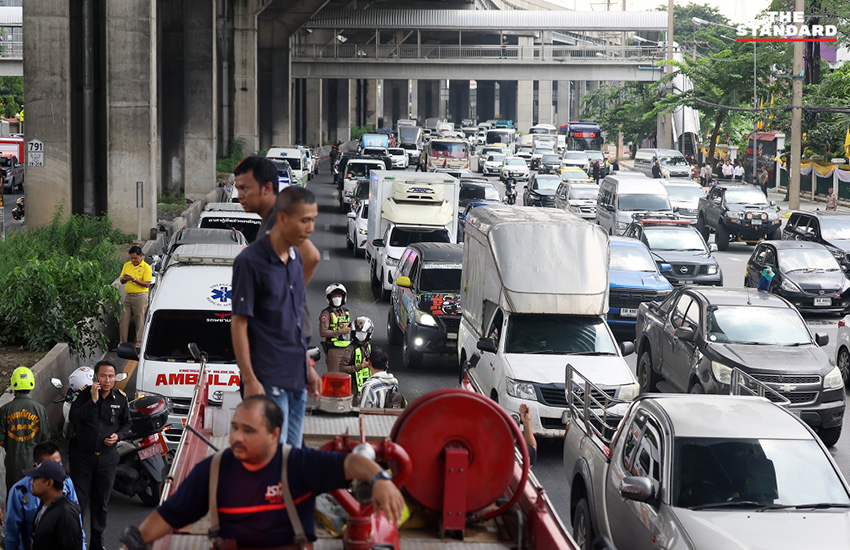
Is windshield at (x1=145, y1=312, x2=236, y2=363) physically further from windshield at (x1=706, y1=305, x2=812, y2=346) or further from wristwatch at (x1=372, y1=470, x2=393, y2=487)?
wristwatch at (x1=372, y1=470, x2=393, y2=487)

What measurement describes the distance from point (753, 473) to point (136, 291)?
1255cm

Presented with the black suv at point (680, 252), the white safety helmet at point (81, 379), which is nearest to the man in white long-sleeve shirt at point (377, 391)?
the white safety helmet at point (81, 379)

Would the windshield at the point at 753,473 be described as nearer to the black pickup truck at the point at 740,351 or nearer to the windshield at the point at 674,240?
the black pickup truck at the point at 740,351

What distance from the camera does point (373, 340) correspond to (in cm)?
2147

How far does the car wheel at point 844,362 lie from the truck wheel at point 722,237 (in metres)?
18.9

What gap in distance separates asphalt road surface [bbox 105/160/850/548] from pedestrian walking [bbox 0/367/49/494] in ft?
3.49

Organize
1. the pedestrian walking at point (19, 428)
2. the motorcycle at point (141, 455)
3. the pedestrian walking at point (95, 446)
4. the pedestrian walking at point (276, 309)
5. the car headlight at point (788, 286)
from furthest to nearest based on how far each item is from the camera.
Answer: the car headlight at point (788, 286) → the motorcycle at point (141, 455) → the pedestrian walking at point (19, 428) → the pedestrian walking at point (95, 446) → the pedestrian walking at point (276, 309)

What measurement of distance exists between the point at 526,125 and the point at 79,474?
146227 mm

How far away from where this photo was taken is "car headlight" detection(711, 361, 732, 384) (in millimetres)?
14969

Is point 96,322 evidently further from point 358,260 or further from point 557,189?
point 557,189

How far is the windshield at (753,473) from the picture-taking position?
27.8ft

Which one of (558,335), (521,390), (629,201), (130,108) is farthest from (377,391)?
(629,201)

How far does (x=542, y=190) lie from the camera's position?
155 feet

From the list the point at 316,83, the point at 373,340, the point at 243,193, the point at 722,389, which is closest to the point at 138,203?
the point at 373,340
